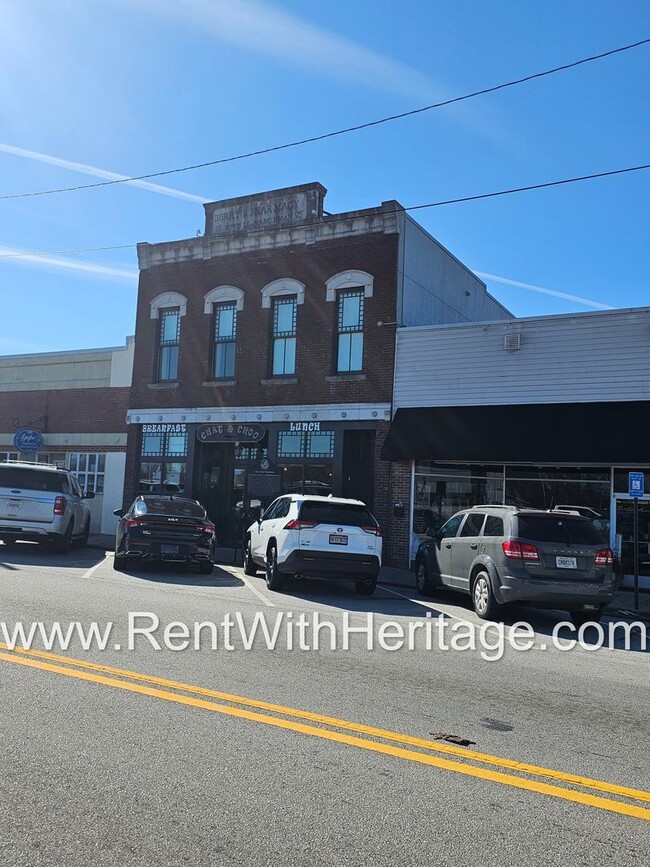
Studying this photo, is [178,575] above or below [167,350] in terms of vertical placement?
below

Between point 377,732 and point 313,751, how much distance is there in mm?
632

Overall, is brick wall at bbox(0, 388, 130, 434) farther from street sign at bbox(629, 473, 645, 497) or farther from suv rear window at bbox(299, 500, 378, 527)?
street sign at bbox(629, 473, 645, 497)

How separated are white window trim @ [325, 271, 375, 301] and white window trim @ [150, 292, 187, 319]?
16.3 ft

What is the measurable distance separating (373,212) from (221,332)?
5.64m

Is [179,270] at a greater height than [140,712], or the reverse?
[179,270]

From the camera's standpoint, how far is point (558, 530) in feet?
38.3

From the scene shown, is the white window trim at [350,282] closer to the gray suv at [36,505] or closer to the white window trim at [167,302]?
the white window trim at [167,302]

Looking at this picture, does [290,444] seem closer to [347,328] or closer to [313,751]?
[347,328]

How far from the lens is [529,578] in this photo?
1131 centimetres

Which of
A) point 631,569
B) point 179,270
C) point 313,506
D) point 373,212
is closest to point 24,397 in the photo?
point 179,270

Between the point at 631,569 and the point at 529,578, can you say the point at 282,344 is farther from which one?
the point at 529,578

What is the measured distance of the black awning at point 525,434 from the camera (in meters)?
16.1

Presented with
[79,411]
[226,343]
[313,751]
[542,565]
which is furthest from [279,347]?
[313,751]

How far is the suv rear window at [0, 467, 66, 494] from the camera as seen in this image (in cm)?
1753
